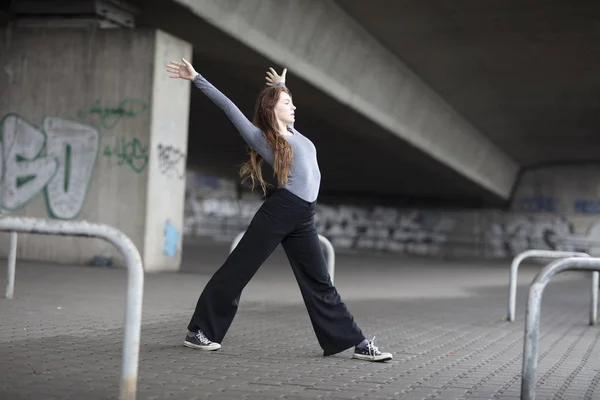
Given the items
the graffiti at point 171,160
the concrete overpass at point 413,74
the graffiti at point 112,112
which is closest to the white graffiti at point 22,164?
the graffiti at point 112,112

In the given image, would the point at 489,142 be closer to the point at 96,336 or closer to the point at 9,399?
the point at 96,336

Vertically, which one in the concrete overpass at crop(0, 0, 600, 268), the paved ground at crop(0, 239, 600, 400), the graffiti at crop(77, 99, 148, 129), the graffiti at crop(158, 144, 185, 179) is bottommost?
the paved ground at crop(0, 239, 600, 400)

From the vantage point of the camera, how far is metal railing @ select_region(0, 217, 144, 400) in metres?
4.25

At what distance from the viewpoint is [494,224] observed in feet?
109

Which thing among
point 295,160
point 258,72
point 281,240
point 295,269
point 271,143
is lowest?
point 295,269

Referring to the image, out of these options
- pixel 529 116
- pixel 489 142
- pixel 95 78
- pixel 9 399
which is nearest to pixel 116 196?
pixel 95 78

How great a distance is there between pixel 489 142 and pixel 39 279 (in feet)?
63.4

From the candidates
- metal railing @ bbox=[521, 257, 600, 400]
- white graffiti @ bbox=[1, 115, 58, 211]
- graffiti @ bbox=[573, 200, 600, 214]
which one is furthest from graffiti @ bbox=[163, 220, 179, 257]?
graffiti @ bbox=[573, 200, 600, 214]

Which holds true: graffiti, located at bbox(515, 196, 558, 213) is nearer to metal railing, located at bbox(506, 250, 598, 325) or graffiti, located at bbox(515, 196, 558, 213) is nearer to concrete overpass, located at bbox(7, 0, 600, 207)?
concrete overpass, located at bbox(7, 0, 600, 207)

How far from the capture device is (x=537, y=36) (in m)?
17.4

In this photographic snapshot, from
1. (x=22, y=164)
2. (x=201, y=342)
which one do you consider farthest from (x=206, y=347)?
(x=22, y=164)

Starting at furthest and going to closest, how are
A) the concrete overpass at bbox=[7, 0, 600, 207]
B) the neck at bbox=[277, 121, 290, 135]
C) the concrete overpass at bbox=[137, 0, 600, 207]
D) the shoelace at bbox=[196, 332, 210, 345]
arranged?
1. the concrete overpass at bbox=[137, 0, 600, 207]
2. the concrete overpass at bbox=[7, 0, 600, 207]
3. the shoelace at bbox=[196, 332, 210, 345]
4. the neck at bbox=[277, 121, 290, 135]

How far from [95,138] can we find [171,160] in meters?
1.33

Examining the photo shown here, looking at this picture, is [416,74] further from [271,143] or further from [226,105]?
[226,105]
